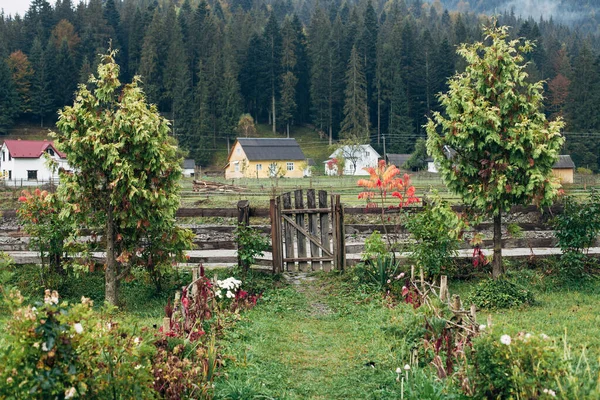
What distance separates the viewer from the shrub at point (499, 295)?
36.1 ft

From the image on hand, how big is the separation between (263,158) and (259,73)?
30.2 metres

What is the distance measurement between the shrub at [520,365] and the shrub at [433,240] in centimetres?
756

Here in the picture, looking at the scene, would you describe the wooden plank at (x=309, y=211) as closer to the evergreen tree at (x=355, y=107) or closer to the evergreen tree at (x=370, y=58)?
the evergreen tree at (x=355, y=107)

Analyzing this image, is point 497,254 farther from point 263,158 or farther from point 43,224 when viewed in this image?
point 263,158

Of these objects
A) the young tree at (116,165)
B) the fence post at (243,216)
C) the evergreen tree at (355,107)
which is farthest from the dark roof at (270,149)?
the young tree at (116,165)

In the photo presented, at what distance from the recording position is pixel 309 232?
1442cm

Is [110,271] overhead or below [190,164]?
below

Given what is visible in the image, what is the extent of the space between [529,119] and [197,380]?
858 cm

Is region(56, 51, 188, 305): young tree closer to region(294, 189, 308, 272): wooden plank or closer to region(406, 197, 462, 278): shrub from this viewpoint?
region(294, 189, 308, 272): wooden plank

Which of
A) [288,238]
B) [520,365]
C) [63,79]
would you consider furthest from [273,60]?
[520,365]

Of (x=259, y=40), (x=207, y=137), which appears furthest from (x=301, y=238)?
(x=259, y=40)

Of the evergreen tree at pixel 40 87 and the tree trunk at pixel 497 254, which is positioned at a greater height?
the evergreen tree at pixel 40 87

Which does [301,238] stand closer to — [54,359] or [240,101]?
[54,359]

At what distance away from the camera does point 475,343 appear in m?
5.03
